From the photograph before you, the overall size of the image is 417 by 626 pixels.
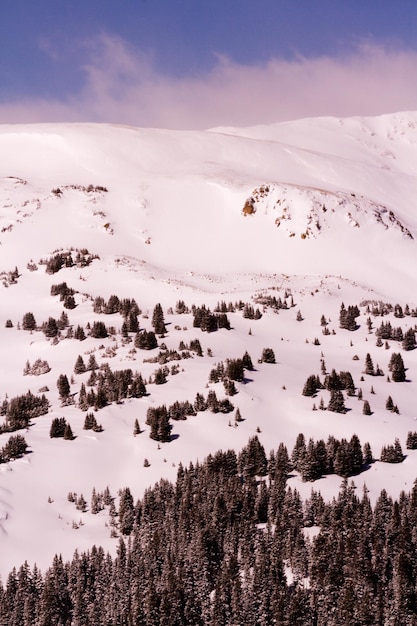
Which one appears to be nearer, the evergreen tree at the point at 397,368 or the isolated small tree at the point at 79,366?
the isolated small tree at the point at 79,366

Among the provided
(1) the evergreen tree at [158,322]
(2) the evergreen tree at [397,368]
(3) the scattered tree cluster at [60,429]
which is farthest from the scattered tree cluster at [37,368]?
(2) the evergreen tree at [397,368]

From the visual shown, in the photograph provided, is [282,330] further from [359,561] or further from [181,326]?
[359,561]

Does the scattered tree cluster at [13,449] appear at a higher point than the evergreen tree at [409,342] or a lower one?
lower

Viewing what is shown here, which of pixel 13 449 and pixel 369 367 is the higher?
pixel 369 367

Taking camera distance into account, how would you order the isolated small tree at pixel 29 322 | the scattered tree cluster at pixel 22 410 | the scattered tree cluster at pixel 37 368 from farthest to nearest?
the isolated small tree at pixel 29 322, the scattered tree cluster at pixel 37 368, the scattered tree cluster at pixel 22 410

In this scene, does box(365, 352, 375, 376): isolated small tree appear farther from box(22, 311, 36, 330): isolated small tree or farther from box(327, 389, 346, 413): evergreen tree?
box(22, 311, 36, 330): isolated small tree

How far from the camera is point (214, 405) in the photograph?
120 meters

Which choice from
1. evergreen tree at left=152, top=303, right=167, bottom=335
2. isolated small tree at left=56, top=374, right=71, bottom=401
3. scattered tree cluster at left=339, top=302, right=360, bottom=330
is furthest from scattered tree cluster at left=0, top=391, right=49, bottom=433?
scattered tree cluster at left=339, top=302, right=360, bottom=330

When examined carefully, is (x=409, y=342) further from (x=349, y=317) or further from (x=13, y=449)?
(x=13, y=449)

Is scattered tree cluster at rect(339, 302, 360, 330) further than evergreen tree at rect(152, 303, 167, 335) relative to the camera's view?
Yes

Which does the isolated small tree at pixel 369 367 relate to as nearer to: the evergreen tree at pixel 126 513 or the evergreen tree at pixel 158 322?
the evergreen tree at pixel 158 322

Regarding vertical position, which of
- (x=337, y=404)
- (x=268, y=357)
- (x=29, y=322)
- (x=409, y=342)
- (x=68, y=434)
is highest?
(x=409, y=342)

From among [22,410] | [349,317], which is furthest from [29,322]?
[349,317]

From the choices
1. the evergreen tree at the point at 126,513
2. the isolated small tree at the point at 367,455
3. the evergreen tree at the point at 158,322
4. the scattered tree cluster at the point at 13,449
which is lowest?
the evergreen tree at the point at 126,513
